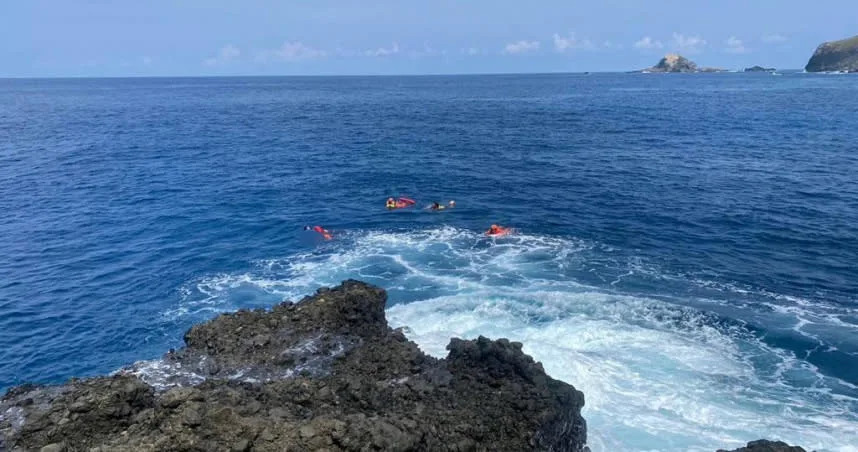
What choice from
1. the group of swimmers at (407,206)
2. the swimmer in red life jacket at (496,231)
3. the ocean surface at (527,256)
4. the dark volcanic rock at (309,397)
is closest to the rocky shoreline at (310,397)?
the dark volcanic rock at (309,397)

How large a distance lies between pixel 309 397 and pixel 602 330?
66.9 ft

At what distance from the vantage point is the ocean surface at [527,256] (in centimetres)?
3203

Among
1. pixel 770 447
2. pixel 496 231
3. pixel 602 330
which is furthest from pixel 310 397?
pixel 496 231

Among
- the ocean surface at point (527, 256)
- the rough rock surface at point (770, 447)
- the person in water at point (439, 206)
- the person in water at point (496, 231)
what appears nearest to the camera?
the rough rock surface at point (770, 447)

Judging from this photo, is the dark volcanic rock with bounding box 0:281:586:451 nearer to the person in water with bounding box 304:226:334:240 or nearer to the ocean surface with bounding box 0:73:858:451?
the ocean surface with bounding box 0:73:858:451

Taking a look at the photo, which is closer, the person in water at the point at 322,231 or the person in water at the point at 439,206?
the person in water at the point at 322,231

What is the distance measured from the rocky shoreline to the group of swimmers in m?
25.5

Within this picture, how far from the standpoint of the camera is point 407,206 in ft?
210

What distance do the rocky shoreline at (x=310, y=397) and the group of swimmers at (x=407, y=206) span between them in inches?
1002

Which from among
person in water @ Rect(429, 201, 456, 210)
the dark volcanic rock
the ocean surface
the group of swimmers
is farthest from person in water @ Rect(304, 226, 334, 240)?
the dark volcanic rock

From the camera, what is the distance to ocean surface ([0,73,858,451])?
32.0m

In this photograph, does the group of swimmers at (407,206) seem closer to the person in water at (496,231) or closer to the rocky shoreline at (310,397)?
the person in water at (496,231)

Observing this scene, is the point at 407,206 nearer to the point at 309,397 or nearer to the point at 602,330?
the point at 602,330

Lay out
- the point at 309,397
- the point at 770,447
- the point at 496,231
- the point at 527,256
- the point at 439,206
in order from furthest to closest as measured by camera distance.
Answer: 1. the point at 439,206
2. the point at 496,231
3. the point at 527,256
4. the point at 309,397
5. the point at 770,447
